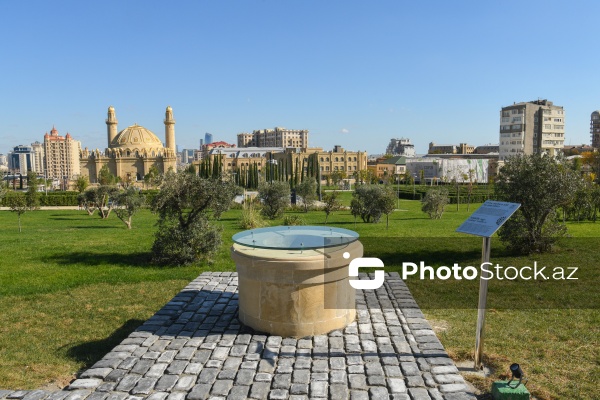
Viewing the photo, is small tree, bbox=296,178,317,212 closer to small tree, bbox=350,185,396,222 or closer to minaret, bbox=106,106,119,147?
small tree, bbox=350,185,396,222

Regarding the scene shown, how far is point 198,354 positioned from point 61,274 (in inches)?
280

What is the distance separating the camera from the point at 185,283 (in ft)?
35.2

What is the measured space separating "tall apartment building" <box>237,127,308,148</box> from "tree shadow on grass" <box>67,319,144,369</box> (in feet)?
495

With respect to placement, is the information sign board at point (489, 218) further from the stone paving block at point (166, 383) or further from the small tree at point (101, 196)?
the small tree at point (101, 196)

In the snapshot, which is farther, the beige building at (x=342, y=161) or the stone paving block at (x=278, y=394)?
the beige building at (x=342, y=161)

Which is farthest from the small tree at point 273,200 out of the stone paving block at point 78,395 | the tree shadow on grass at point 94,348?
the stone paving block at point 78,395

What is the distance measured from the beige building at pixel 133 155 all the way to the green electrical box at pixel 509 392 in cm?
9491

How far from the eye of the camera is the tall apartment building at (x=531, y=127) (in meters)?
87.4

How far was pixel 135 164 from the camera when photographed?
9862cm

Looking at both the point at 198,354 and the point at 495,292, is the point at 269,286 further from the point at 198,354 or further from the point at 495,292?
the point at 495,292

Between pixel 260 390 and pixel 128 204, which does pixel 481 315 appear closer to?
pixel 260 390

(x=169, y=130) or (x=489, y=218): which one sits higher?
(x=169, y=130)

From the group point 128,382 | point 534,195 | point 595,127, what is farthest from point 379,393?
point 595,127

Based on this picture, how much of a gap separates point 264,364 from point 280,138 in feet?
512
